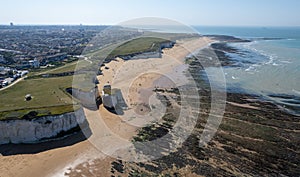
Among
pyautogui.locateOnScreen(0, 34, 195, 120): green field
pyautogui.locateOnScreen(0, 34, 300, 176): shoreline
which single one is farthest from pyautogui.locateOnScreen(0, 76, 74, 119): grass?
pyautogui.locateOnScreen(0, 34, 300, 176): shoreline

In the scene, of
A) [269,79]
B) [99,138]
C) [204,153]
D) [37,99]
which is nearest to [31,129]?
[37,99]

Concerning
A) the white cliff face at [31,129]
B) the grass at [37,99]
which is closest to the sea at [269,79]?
the grass at [37,99]

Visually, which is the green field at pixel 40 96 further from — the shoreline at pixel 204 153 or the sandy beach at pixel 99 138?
the shoreline at pixel 204 153

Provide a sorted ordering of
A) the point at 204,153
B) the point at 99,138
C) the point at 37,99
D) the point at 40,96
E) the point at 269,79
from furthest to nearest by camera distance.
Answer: the point at 269,79 < the point at 40,96 < the point at 37,99 < the point at 99,138 < the point at 204,153

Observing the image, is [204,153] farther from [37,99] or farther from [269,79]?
[269,79]

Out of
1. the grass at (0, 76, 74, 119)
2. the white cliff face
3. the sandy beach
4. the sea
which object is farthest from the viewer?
the sea

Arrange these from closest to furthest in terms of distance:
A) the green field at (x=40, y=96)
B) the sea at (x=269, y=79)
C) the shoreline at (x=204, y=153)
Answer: the shoreline at (x=204, y=153) < the green field at (x=40, y=96) < the sea at (x=269, y=79)

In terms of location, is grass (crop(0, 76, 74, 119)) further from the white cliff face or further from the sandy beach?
the sandy beach

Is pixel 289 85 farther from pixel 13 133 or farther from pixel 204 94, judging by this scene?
pixel 13 133
